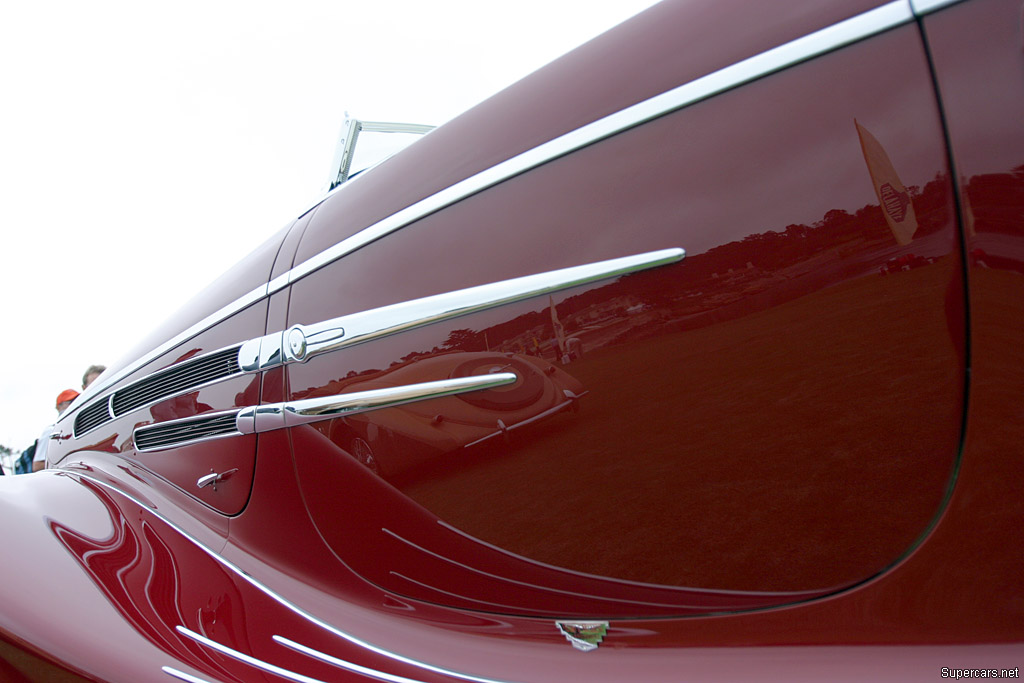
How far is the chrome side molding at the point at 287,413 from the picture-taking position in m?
0.97

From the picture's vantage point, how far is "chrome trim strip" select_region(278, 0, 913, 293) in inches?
26.7

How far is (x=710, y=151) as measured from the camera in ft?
2.51

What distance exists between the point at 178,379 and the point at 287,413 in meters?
0.49

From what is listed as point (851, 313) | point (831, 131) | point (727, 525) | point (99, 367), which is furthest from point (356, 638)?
point (99, 367)

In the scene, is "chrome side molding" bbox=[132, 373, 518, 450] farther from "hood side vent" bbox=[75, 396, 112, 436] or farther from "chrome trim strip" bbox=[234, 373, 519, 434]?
"hood side vent" bbox=[75, 396, 112, 436]

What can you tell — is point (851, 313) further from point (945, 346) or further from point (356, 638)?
point (356, 638)

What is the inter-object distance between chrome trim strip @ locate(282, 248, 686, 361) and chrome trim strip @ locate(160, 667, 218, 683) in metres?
0.55

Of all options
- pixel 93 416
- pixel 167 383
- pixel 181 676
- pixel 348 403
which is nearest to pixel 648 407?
pixel 348 403

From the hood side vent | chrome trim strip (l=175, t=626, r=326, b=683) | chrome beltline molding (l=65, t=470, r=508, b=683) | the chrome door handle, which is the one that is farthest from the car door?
the hood side vent

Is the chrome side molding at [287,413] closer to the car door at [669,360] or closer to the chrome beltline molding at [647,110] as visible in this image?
the car door at [669,360]

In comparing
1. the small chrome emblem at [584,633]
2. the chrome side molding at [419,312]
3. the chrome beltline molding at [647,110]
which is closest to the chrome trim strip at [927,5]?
the chrome beltline molding at [647,110]

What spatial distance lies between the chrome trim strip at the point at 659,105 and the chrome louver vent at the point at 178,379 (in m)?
0.41

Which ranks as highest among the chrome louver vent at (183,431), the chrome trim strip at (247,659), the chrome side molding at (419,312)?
the chrome side molding at (419,312)

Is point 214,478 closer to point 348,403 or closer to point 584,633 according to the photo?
point 348,403
